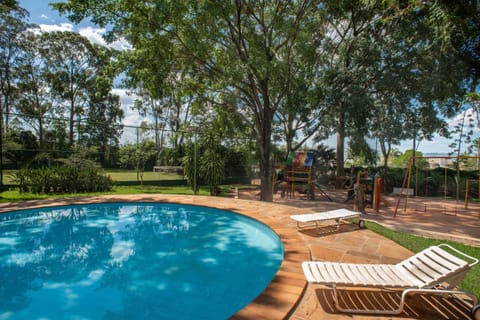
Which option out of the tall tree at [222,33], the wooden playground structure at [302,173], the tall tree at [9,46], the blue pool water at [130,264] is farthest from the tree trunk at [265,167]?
the tall tree at [9,46]

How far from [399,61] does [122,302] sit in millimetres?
11369

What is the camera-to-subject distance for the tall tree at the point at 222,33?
7.59m

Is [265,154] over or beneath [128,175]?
over

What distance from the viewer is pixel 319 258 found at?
11.1 ft

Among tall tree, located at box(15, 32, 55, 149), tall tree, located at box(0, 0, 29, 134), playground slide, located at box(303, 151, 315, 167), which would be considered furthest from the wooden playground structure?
tall tree, located at box(15, 32, 55, 149)

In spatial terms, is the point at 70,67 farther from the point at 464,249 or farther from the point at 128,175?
the point at 464,249

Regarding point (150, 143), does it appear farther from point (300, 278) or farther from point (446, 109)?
point (446, 109)

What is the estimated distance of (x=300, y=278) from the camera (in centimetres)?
276

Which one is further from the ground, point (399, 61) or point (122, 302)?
point (399, 61)

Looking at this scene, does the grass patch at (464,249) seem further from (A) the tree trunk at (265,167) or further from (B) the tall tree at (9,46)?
(B) the tall tree at (9,46)

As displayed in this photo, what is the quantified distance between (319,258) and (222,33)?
342 inches

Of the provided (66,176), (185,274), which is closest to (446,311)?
(185,274)

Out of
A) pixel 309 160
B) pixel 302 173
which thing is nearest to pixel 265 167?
pixel 302 173

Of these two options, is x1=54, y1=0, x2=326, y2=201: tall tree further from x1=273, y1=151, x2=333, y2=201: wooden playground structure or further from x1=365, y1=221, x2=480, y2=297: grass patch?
x1=365, y1=221, x2=480, y2=297: grass patch
